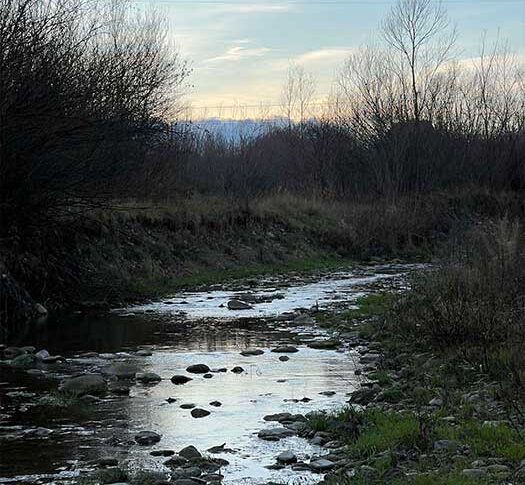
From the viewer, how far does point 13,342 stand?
14.2 m

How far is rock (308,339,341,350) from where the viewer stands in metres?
13.3

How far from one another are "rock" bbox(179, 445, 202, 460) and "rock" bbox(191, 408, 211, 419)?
1.46 metres

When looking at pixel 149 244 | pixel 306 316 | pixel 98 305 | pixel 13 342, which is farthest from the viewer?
pixel 149 244

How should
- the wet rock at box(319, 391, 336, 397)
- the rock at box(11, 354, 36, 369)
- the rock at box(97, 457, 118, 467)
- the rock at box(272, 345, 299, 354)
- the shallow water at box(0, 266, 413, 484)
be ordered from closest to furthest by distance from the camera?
the rock at box(97, 457, 118, 467) → the shallow water at box(0, 266, 413, 484) → the wet rock at box(319, 391, 336, 397) → the rock at box(11, 354, 36, 369) → the rock at box(272, 345, 299, 354)

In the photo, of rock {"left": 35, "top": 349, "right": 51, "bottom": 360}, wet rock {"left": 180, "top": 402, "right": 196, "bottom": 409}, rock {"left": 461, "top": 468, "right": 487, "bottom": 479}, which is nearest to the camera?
rock {"left": 461, "top": 468, "right": 487, "bottom": 479}

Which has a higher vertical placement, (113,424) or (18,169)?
(18,169)

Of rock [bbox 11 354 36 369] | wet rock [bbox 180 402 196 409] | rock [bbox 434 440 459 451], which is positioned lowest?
wet rock [bbox 180 402 196 409]

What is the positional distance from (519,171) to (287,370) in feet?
118

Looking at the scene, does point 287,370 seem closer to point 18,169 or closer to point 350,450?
point 350,450

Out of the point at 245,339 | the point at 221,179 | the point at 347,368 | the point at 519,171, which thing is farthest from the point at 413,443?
the point at 519,171

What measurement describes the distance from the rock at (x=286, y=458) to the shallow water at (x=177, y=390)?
0.14 meters

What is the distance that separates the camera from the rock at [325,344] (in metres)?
13.3

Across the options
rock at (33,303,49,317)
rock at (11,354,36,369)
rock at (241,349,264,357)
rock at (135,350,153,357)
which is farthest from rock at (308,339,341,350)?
rock at (33,303,49,317)

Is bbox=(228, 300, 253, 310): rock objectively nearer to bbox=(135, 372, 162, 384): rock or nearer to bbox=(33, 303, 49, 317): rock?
bbox=(33, 303, 49, 317): rock
